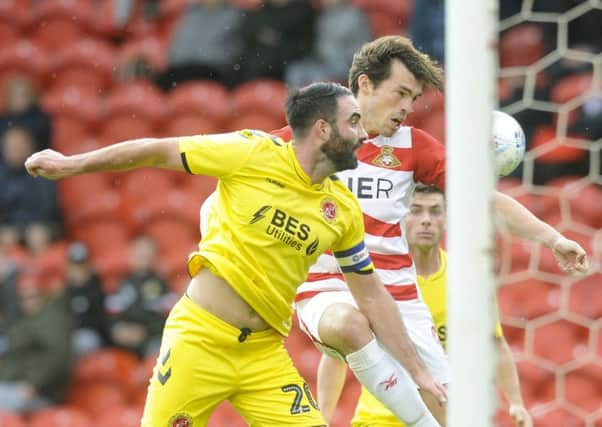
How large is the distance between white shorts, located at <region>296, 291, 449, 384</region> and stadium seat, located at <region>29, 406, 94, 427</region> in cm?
376

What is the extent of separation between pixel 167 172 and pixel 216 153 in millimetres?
5552

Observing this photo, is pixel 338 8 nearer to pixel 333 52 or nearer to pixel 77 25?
pixel 333 52

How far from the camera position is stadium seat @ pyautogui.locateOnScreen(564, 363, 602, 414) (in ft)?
25.6

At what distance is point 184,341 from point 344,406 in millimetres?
3679

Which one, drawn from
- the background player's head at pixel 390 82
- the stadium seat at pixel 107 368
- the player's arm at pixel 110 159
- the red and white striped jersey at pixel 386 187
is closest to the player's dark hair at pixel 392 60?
the background player's head at pixel 390 82

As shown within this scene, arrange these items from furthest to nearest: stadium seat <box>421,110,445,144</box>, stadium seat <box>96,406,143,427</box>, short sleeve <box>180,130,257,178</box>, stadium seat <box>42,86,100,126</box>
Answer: stadium seat <box>42,86,100,126</box> < stadium seat <box>421,110,445,144</box> < stadium seat <box>96,406,143,427</box> < short sleeve <box>180,130,257,178</box>

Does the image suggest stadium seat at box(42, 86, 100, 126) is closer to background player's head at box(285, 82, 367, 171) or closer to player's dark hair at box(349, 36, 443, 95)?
player's dark hair at box(349, 36, 443, 95)

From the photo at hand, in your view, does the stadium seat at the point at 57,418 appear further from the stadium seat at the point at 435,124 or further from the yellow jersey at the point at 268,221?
the yellow jersey at the point at 268,221

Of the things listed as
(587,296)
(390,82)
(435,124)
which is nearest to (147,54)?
(435,124)

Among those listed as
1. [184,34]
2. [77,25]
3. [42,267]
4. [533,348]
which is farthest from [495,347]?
[77,25]

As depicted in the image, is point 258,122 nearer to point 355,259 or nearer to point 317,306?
point 317,306

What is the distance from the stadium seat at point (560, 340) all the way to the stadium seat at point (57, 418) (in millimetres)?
3138

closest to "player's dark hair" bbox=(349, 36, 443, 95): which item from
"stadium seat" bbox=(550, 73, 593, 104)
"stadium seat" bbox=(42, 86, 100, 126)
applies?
"stadium seat" bbox=(550, 73, 593, 104)

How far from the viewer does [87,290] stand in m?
9.08
